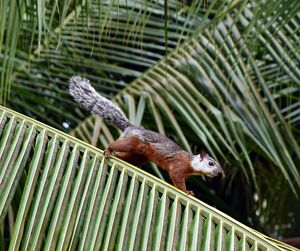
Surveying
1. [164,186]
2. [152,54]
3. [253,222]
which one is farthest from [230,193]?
[164,186]

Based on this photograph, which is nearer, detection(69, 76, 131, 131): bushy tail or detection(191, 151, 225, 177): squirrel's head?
detection(69, 76, 131, 131): bushy tail

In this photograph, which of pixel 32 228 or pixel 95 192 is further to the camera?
pixel 95 192

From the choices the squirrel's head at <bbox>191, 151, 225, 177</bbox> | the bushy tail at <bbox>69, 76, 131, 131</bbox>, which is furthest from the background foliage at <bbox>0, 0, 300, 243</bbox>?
the bushy tail at <bbox>69, 76, 131, 131</bbox>

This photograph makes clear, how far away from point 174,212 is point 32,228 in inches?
18.1

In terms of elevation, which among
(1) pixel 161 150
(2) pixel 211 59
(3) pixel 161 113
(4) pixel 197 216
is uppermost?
(2) pixel 211 59

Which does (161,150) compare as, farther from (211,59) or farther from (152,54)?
(152,54)

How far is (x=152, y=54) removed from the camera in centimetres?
528

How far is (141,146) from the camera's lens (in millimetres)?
3812

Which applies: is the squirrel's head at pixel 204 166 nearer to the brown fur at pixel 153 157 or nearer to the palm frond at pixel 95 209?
the brown fur at pixel 153 157

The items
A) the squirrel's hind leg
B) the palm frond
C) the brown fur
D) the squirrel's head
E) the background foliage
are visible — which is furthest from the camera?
the background foliage

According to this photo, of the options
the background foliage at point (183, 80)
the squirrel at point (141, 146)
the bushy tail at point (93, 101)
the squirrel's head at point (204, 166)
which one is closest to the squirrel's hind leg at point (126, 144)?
the squirrel at point (141, 146)

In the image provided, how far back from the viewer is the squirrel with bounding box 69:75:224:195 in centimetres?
376

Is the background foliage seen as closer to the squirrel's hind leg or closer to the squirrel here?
the squirrel

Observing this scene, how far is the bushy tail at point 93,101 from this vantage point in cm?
376
